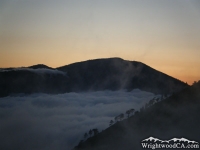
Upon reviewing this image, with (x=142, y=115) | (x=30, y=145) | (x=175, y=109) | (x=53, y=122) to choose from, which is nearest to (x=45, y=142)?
(x=30, y=145)

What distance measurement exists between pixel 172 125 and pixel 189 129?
5801mm

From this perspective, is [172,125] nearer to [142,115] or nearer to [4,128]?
[142,115]

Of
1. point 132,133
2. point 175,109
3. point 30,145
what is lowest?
point 30,145

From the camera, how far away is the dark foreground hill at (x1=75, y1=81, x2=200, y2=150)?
63.8 metres

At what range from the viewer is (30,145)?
118 meters

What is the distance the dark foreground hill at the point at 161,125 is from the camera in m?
63.8

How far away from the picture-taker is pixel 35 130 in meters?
151

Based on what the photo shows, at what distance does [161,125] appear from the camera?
70.8 metres

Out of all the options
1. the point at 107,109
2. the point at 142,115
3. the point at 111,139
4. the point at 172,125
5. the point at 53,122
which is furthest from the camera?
the point at 107,109

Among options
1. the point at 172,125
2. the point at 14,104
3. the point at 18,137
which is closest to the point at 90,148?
the point at 172,125

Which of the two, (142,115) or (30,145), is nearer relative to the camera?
(142,115)

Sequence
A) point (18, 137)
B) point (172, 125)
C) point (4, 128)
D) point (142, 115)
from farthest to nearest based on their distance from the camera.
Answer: point (4, 128) → point (18, 137) → point (142, 115) → point (172, 125)

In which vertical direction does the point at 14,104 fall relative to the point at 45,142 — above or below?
above

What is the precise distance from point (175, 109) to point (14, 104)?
141667mm
